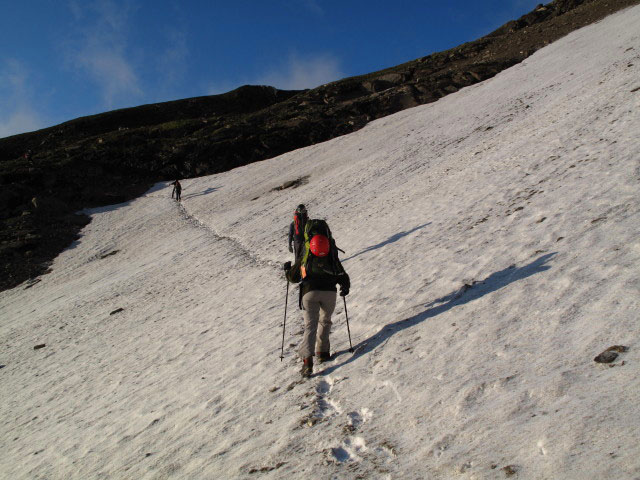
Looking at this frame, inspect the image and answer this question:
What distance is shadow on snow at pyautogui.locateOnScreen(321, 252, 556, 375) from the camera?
6723 mm

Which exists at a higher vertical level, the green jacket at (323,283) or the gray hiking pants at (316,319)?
the green jacket at (323,283)

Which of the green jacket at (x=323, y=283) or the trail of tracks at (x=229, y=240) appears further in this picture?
the trail of tracks at (x=229, y=240)

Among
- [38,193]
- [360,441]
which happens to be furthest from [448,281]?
[38,193]

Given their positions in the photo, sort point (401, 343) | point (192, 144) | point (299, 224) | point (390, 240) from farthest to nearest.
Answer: point (192, 144) < point (390, 240) < point (299, 224) < point (401, 343)

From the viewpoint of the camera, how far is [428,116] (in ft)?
115

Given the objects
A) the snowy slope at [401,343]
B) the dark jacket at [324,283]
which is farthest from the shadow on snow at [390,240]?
the dark jacket at [324,283]

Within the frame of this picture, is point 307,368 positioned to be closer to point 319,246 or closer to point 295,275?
point 295,275

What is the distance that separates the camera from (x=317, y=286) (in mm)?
6359

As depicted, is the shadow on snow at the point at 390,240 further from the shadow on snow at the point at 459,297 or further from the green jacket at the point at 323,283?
A: the green jacket at the point at 323,283

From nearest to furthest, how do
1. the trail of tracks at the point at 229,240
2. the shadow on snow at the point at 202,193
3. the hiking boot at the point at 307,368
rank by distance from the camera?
the hiking boot at the point at 307,368, the trail of tracks at the point at 229,240, the shadow on snow at the point at 202,193

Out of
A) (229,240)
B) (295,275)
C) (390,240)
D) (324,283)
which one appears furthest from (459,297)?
(229,240)

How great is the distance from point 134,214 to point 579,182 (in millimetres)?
32143

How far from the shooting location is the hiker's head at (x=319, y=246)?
6.37 m

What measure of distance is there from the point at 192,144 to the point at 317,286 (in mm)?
45300
